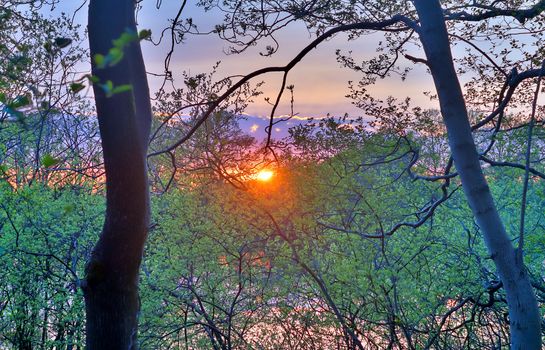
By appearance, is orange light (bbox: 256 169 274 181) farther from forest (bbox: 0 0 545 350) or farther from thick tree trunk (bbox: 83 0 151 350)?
thick tree trunk (bbox: 83 0 151 350)

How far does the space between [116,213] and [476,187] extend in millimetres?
1776

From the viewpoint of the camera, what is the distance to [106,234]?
2.61 m

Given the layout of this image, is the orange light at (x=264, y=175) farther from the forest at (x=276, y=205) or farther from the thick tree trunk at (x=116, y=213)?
the thick tree trunk at (x=116, y=213)

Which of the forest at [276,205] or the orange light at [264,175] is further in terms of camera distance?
the orange light at [264,175]

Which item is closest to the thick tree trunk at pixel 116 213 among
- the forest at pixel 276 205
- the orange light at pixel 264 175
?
the forest at pixel 276 205

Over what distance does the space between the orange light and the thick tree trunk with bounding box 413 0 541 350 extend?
3.14 metres

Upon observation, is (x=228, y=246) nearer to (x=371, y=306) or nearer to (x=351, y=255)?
(x=351, y=255)

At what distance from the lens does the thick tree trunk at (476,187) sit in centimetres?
250

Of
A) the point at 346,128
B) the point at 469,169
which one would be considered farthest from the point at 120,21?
the point at 346,128

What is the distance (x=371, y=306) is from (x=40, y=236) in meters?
4.54

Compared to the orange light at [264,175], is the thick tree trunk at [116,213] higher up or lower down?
lower down

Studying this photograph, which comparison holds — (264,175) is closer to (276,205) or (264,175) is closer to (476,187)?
(276,205)

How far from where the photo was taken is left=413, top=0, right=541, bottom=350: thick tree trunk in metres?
2.50

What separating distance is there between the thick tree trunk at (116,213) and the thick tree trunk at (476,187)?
5.02 ft
